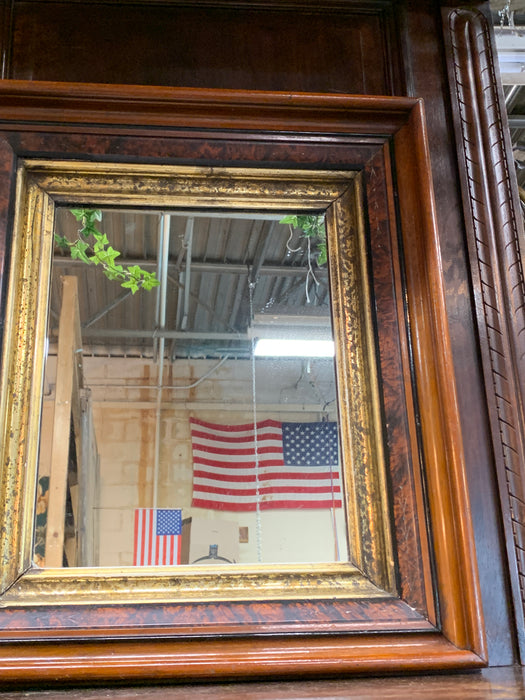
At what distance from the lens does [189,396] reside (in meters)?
1.21

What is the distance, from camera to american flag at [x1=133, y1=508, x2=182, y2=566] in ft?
3.44

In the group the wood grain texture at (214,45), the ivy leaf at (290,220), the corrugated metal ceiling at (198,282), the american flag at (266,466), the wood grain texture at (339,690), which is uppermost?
the wood grain texture at (214,45)

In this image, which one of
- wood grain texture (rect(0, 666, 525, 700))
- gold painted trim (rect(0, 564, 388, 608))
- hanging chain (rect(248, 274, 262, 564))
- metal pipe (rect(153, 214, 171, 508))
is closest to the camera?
wood grain texture (rect(0, 666, 525, 700))

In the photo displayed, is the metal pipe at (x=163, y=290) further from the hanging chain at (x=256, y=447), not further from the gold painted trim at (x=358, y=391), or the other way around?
the gold painted trim at (x=358, y=391)

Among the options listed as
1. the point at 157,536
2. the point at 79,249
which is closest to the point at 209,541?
the point at 157,536

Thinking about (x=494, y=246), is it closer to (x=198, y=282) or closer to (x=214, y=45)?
(x=198, y=282)

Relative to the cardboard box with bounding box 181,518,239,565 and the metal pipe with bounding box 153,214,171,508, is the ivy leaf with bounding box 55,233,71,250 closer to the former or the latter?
the metal pipe with bounding box 153,214,171,508

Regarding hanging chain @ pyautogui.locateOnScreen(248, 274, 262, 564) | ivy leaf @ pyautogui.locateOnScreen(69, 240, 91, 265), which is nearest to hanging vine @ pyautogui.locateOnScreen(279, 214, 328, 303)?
hanging chain @ pyautogui.locateOnScreen(248, 274, 262, 564)

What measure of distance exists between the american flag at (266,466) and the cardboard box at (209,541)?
31mm

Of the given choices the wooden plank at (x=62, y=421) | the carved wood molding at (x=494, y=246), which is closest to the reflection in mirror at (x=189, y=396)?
the wooden plank at (x=62, y=421)

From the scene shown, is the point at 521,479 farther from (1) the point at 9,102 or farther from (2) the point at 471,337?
(1) the point at 9,102

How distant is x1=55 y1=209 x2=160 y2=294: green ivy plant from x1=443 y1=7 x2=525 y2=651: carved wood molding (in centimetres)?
58

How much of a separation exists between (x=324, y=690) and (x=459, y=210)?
787mm

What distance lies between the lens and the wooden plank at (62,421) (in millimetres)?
1050
